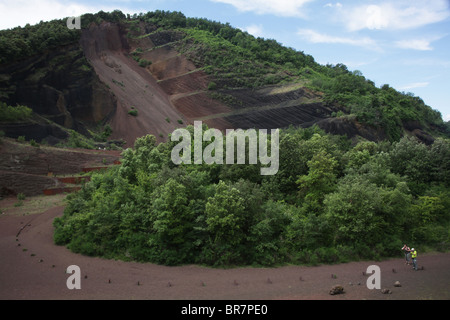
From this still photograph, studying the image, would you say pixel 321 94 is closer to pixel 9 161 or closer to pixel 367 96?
pixel 367 96

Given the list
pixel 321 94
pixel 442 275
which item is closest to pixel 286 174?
pixel 442 275

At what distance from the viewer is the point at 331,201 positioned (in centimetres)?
1973

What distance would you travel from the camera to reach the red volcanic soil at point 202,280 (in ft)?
45.0

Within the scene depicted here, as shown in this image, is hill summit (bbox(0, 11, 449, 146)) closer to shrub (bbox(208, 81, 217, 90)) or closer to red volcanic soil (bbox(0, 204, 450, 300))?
shrub (bbox(208, 81, 217, 90))

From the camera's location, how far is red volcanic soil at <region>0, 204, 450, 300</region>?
13703 mm

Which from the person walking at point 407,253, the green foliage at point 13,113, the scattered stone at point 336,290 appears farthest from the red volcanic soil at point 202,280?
the green foliage at point 13,113

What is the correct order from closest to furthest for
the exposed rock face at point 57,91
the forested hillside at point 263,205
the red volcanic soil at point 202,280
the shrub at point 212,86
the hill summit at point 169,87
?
the red volcanic soil at point 202,280, the forested hillside at point 263,205, the exposed rock face at point 57,91, the hill summit at point 169,87, the shrub at point 212,86

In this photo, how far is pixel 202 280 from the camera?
1566 centimetres

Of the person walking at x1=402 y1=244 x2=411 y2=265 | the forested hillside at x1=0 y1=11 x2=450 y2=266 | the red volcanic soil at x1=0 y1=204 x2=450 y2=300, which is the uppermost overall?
the forested hillside at x1=0 y1=11 x2=450 y2=266

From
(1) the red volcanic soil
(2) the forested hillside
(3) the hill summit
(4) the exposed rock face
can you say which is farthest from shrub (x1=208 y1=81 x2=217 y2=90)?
(1) the red volcanic soil

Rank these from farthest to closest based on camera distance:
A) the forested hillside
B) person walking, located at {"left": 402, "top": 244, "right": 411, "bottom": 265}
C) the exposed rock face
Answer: the exposed rock face, the forested hillside, person walking, located at {"left": 402, "top": 244, "right": 411, "bottom": 265}

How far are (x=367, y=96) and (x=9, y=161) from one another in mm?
45427

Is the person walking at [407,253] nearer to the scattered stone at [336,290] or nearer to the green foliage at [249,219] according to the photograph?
the green foliage at [249,219]

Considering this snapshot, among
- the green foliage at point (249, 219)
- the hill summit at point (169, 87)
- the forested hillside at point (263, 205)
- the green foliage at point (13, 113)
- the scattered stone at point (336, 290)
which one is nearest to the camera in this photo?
the scattered stone at point (336, 290)
